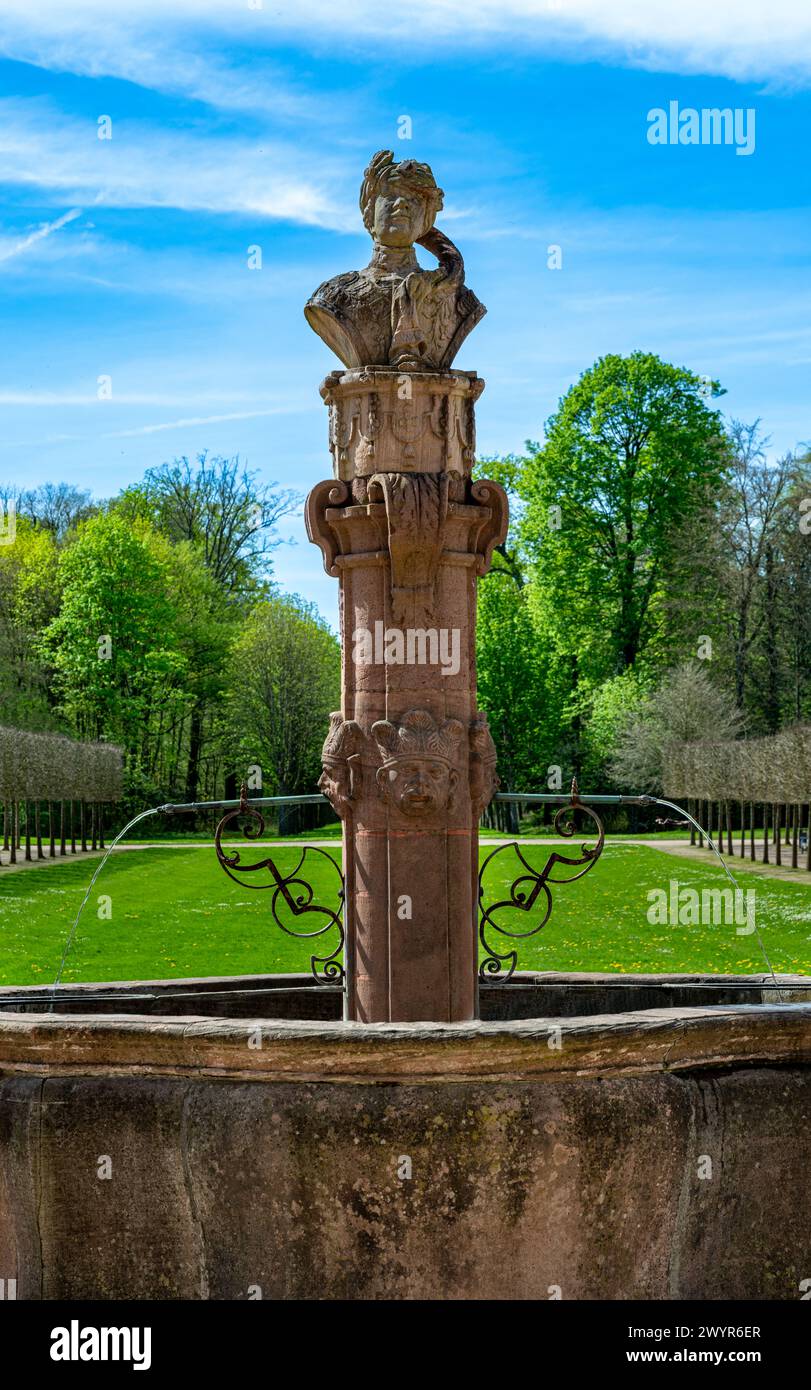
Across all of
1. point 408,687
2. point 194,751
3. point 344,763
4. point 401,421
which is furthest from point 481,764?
point 194,751


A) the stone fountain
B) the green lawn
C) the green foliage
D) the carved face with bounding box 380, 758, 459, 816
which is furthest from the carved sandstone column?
the green foliage

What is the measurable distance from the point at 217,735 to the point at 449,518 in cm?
4263

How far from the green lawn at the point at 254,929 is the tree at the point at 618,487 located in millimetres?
12638

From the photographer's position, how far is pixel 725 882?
80.0ft

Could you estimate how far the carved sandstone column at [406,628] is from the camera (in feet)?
22.1

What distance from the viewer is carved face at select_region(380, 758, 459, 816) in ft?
21.9

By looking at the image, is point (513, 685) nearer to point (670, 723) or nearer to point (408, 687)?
point (670, 723)

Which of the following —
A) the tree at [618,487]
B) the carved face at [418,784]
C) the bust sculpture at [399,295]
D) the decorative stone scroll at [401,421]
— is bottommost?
the carved face at [418,784]

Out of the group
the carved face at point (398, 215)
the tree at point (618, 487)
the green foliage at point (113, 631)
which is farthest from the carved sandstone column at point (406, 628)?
the green foliage at point (113, 631)

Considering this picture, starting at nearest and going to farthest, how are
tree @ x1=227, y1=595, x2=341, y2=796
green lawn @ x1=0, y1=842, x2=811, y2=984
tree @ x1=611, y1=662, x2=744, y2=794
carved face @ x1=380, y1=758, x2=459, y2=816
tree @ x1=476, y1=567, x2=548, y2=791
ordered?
carved face @ x1=380, y1=758, x2=459, y2=816 → green lawn @ x1=0, y1=842, x2=811, y2=984 → tree @ x1=611, y1=662, x2=744, y2=794 → tree @ x1=476, y1=567, x2=548, y2=791 → tree @ x1=227, y1=595, x2=341, y2=796

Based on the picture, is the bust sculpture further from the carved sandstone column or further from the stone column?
the stone column

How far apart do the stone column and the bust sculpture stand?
145 millimetres

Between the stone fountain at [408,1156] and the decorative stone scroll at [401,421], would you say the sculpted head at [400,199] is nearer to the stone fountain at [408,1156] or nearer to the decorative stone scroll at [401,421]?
the decorative stone scroll at [401,421]

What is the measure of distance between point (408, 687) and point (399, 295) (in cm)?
182
